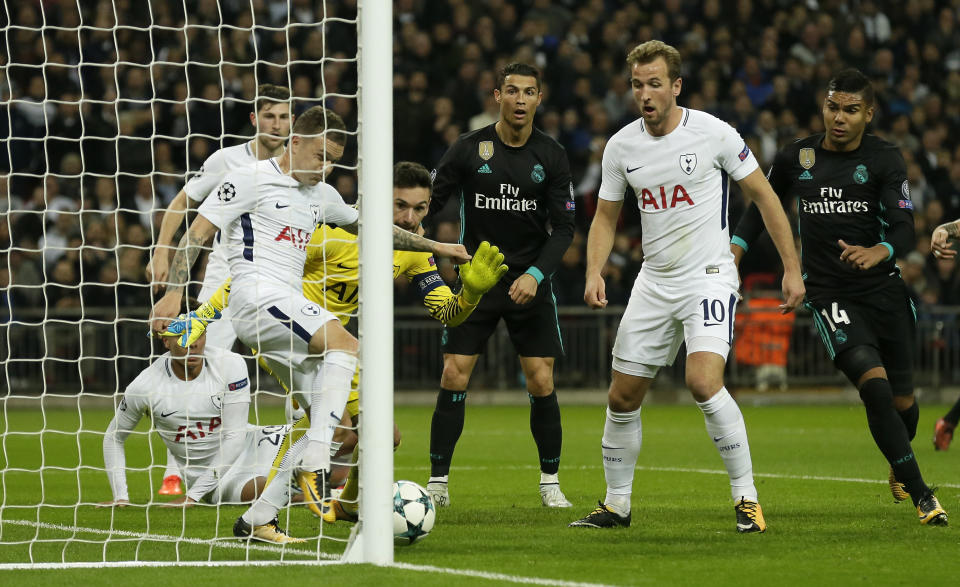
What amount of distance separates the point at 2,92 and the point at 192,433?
9.83 m

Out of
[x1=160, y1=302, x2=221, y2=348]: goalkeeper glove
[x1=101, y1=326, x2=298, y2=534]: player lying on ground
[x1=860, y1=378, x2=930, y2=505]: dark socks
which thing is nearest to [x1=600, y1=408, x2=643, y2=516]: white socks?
[x1=860, y1=378, x2=930, y2=505]: dark socks

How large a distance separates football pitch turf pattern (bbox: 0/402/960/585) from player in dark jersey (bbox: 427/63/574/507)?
1.61 ft

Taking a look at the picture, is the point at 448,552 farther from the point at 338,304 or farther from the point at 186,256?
the point at 338,304

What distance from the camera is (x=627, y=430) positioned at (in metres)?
6.80

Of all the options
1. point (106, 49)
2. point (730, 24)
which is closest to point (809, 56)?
point (730, 24)

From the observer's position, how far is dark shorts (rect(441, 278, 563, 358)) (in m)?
7.98

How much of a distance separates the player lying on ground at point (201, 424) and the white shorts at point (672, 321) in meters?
2.29

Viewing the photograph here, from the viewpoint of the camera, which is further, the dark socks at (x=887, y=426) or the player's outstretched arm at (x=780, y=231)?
the dark socks at (x=887, y=426)

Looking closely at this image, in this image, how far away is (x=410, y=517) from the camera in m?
5.88

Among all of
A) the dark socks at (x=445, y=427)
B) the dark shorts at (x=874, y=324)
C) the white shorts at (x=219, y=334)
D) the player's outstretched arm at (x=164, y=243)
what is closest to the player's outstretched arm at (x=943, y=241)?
the dark shorts at (x=874, y=324)

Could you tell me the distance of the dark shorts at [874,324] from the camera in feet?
23.0

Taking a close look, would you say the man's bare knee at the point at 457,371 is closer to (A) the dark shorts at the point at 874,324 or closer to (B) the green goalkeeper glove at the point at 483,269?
(B) the green goalkeeper glove at the point at 483,269

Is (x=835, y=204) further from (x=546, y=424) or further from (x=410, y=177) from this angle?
(x=410, y=177)

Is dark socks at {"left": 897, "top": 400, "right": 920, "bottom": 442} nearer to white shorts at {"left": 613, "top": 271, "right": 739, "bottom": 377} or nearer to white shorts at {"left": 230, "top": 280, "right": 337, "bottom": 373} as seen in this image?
white shorts at {"left": 613, "top": 271, "right": 739, "bottom": 377}
